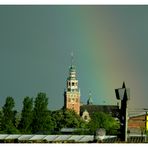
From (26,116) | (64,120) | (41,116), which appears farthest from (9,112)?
(64,120)

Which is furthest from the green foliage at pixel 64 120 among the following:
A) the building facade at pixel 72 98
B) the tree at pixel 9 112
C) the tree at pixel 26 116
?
the building facade at pixel 72 98

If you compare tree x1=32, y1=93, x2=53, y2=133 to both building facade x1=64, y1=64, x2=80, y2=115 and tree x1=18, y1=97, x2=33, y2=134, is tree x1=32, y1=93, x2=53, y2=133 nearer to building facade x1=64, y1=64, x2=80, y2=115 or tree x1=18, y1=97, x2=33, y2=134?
tree x1=18, y1=97, x2=33, y2=134

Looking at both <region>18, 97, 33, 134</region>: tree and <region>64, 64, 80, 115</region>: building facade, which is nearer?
<region>18, 97, 33, 134</region>: tree

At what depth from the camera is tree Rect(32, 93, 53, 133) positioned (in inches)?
739

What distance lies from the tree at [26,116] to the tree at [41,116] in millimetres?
149

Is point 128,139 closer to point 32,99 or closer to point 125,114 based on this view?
point 125,114

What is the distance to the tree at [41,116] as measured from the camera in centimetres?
1877

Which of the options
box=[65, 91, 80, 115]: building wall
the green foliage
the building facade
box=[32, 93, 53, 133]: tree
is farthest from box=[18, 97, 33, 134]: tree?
box=[65, 91, 80, 115]: building wall

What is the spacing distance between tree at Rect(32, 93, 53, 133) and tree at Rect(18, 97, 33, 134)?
15 centimetres

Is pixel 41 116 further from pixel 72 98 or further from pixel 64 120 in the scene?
pixel 72 98

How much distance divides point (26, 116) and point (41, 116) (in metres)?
0.50

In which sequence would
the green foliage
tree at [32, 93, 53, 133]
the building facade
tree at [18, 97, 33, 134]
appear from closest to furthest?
tree at [18, 97, 33, 134]
tree at [32, 93, 53, 133]
the green foliage
the building facade

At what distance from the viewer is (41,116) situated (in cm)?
1948
